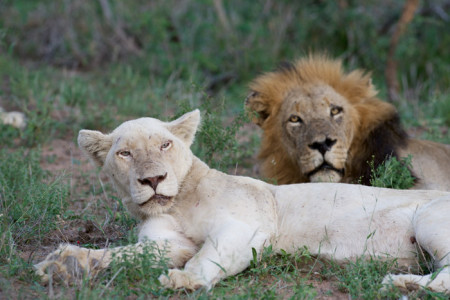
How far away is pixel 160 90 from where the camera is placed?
805 cm

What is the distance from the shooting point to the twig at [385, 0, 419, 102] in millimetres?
8500

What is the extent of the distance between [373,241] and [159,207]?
45.6 inches

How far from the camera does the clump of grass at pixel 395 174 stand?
475 centimetres

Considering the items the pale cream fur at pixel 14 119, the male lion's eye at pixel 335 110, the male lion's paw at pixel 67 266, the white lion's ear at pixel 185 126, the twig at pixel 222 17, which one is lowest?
the male lion's paw at pixel 67 266

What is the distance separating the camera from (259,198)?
12.6 feet

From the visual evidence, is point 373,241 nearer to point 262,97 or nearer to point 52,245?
point 52,245

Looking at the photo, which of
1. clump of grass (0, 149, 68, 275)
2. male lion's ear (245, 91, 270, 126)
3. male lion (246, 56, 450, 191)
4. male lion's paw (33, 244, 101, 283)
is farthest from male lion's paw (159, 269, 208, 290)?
male lion's ear (245, 91, 270, 126)

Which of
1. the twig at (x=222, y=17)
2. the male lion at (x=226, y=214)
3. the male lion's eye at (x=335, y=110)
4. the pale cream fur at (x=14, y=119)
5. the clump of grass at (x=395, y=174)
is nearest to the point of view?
the male lion at (x=226, y=214)

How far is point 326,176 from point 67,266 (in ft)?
7.69

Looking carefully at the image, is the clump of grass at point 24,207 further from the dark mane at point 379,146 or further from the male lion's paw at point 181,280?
the dark mane at point 379,146

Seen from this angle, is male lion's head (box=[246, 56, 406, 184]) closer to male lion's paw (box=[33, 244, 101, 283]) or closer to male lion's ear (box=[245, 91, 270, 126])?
male lion's ear (box=[245, 91, 270, 126])

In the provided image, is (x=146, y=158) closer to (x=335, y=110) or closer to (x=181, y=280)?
(x=181, y=280)

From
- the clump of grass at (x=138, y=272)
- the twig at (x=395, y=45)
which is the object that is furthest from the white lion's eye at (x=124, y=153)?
the twig at (x=395, y=45)

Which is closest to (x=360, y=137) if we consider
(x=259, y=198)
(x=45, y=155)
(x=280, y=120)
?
(x=280, y=120)
